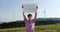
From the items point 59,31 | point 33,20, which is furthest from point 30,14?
point 59,31

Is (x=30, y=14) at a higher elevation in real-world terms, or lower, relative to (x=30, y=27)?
higher

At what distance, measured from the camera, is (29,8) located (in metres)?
4.83

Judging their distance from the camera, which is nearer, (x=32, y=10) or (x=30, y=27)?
(x=30, y=27)

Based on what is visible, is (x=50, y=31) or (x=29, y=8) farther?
(x=50, y=31)

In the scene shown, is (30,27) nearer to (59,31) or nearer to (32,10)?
(32,10)

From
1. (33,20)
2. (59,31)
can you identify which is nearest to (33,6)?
(33,20)

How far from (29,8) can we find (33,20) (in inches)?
15.2

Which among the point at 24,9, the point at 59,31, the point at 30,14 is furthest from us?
the point at 59,31

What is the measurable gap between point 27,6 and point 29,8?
9 cm

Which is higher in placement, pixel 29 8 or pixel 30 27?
pixel 29 8

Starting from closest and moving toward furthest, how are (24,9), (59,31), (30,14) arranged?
(30,14), (24,9), (59,31)

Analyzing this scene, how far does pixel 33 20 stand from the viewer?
15.1 ft

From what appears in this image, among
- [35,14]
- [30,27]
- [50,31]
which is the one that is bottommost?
[50,31]

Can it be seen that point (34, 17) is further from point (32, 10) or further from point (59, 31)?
point (59, 31)
